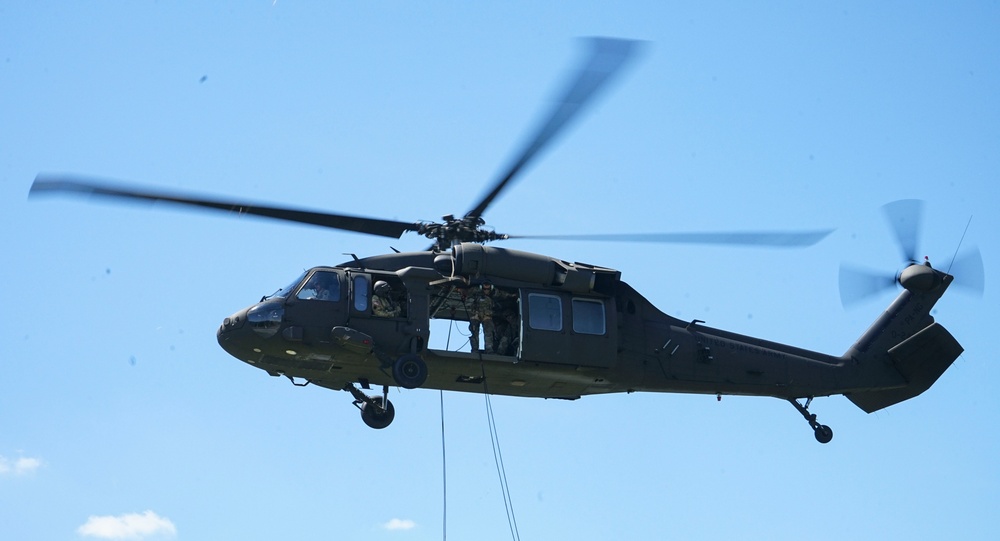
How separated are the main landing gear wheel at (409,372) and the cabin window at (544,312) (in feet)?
7.24

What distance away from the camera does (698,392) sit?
84.6 feet

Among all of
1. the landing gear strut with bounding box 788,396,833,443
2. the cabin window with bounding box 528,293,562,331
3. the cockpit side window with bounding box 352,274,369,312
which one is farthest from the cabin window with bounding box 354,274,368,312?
the landing gear strut with bounding box 788,396,833,443

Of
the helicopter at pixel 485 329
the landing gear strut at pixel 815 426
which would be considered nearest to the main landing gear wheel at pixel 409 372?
the helicopter at pixel 485 329

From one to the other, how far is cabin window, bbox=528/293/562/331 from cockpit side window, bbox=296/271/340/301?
11.7 feet

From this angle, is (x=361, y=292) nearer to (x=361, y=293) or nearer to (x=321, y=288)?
(x=361, y=293)

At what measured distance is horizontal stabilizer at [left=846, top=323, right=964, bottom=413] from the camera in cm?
2719

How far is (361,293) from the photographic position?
23.2 meters

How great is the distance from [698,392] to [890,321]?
5.33 meters

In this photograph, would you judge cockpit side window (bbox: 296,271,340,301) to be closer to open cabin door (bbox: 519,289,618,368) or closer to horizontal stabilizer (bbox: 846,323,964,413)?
open cabin door (bbox: 519,289,618,368)

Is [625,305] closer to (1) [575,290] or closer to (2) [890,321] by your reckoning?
(1) [575,290]

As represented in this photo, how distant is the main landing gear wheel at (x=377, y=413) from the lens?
23938 mm

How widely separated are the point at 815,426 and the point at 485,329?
7524 mm

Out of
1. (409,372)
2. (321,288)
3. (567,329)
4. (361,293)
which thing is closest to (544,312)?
(567,329)

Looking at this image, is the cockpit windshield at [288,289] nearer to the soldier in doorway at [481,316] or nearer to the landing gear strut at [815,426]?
the soldier in doorway at [481,316]
